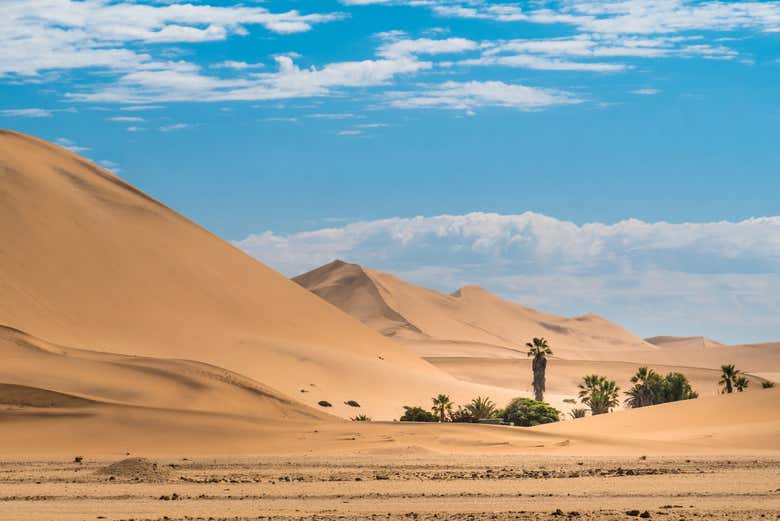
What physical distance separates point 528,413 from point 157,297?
31383mm

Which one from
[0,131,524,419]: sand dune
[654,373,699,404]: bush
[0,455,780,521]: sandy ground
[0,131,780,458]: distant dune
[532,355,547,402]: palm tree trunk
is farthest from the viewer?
[532,355,547,402]: palm tree trunk

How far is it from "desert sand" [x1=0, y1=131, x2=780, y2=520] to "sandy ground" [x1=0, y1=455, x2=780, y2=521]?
97 millimetres

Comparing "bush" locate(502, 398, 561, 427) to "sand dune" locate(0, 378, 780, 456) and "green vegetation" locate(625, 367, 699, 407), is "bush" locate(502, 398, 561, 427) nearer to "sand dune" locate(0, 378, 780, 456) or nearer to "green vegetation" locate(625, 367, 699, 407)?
"sand dune" locate(0, 378, 780, 456)

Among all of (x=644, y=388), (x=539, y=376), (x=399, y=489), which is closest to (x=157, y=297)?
(x=539, y=376)

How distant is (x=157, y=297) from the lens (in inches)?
3469

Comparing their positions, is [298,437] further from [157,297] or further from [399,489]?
[157,297]

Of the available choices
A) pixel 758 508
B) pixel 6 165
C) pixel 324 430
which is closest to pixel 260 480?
pixel 758 508

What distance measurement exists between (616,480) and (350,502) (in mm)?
8164

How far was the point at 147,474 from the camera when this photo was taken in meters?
33.0

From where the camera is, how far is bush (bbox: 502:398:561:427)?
68438mm

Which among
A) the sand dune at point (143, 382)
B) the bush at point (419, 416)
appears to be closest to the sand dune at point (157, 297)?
the bush at point (419, 416)

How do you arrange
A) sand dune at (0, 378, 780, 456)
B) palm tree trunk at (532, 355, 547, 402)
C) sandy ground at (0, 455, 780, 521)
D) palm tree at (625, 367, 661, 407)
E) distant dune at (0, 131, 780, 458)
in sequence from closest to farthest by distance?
sandy ground at (0, 455, 780, 521) < sand dune at (0, 378, 780, 456) < distant dune at (0, 131, 780, 458) < palm tree at (625, 367, 661, 407) < palm tree trunk at (532, 355, 547, 402)

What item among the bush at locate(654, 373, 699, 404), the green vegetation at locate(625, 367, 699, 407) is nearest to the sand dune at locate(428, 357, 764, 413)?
the green vegetation at locate(625, 367, 699, 407)

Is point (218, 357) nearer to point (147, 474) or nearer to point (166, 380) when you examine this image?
point (166, 380)
